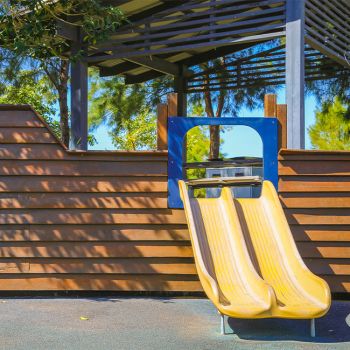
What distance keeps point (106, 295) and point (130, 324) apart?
134 cm

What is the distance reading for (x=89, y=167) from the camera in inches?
244

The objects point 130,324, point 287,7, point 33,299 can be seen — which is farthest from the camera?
point 287,7

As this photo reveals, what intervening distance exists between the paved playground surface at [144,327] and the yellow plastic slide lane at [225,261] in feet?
0.84

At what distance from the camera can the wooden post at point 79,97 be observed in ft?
34.9

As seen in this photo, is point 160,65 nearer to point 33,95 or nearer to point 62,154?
point 33,95

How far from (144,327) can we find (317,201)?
90.0 inches

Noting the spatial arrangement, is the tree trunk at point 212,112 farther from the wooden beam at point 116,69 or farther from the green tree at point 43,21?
the green tree at point 43,21

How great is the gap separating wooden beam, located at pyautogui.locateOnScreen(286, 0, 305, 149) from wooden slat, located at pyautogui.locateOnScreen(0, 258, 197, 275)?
11.0ft

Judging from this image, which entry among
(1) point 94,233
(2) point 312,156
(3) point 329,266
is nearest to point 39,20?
(1) point 94,233

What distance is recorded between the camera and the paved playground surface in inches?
172

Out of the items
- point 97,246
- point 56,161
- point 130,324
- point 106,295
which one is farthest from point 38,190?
point 130,324

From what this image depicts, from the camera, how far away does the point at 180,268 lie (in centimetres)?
613

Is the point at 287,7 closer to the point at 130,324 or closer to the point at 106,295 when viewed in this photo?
the point at 106,295

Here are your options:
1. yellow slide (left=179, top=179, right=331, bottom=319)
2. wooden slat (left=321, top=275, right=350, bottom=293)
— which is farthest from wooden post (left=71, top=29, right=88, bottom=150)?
wooden slat (left=321, top=275, right=350, bottom=293)
